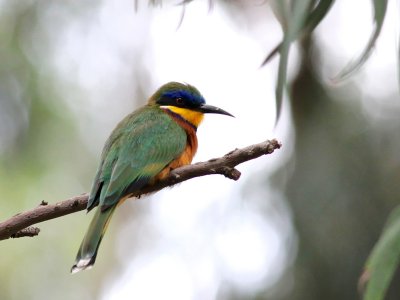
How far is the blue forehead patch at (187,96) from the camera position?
472 cm

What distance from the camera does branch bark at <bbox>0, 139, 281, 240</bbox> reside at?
301 cm

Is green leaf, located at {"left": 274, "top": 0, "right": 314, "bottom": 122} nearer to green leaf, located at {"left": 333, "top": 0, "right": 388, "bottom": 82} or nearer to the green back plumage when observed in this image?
green leaf, located at {"left": 333, "top": 0, "right": 388, "bottom": 82}

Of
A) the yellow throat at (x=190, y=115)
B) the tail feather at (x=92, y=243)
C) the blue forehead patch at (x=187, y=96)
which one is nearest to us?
the tail feather at (x=92, y=243)

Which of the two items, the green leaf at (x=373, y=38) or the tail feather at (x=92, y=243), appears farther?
the tail feather at (x=92, y=243)

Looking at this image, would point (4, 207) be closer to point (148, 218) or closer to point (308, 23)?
point (148, 218)

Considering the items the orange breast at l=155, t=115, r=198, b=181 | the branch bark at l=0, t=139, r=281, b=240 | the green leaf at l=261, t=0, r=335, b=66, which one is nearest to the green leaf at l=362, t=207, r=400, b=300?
the branch bark at l=0, t=139, r=281, b=240

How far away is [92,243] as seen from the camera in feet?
11.3

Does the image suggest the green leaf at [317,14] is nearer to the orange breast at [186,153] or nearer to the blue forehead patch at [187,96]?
the orange breast at [186,153]

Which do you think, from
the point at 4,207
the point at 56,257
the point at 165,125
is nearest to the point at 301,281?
the point at 165,125

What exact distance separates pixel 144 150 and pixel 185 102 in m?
0.72

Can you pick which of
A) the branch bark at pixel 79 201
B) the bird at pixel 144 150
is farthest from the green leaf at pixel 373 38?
the bird at pixel 144 150

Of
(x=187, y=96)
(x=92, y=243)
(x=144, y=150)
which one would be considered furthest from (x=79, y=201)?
(x=187, y=96)

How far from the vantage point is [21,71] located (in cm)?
682

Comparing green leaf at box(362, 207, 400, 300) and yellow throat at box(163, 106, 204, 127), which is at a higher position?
green leaf at box(362, 207, 400, 300)
